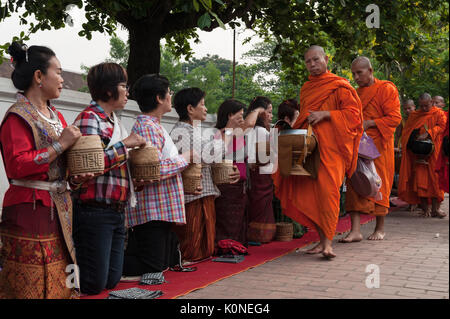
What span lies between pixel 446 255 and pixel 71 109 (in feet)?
14.8

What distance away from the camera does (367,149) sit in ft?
21.3

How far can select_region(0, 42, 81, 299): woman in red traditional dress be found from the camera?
3.22 m

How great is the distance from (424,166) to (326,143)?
196 inches

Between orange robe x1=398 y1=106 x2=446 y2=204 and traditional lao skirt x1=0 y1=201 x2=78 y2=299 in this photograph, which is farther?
orange robe x1=398 y1=106 x2=446 y2=204

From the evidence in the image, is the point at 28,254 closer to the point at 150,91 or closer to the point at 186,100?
the point at 150,91

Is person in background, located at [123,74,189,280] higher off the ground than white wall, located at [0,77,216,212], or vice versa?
white wall, located at [0,77,216,212]

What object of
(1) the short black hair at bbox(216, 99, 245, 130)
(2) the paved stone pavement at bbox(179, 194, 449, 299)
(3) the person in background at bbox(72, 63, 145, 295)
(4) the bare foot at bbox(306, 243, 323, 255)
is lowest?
(2) the paved stone pavement at bbox(179, 194, 449, 299)

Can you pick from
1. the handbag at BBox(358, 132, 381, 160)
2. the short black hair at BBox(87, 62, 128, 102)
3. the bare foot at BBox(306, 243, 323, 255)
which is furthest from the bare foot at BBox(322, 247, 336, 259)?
the short black hair at BBox(87, 62, 128, 102)

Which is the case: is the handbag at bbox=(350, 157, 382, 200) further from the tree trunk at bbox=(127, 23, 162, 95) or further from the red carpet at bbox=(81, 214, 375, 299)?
the tree trunk at bbox=(127, 23, 162, 95)

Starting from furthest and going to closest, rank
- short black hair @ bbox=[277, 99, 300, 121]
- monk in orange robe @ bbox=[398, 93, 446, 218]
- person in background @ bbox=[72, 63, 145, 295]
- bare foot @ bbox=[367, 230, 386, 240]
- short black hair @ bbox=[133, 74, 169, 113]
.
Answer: monk in orange robe @ bbox=[398, 93, 446, 218] → bare foot @ bbox=[367, 230, 386, 240] → short black hair @ bbox=[277, 99, 300, 121] → short black hair @ bbox=[133, 74, 169, 113] → person in background @ bbox=[72, 63, 145, 295]

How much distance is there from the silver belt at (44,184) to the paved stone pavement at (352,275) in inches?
48.4

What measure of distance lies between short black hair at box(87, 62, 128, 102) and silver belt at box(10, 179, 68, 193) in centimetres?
84

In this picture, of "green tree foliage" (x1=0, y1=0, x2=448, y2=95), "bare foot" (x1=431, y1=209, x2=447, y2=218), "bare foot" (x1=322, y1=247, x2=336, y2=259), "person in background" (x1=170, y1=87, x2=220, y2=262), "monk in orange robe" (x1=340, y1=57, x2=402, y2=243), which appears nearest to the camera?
"person in background" (x1=170, y1=87, x2=220, y2=262)

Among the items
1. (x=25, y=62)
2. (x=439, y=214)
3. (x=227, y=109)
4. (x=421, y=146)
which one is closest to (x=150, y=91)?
(x=25, y=62)
